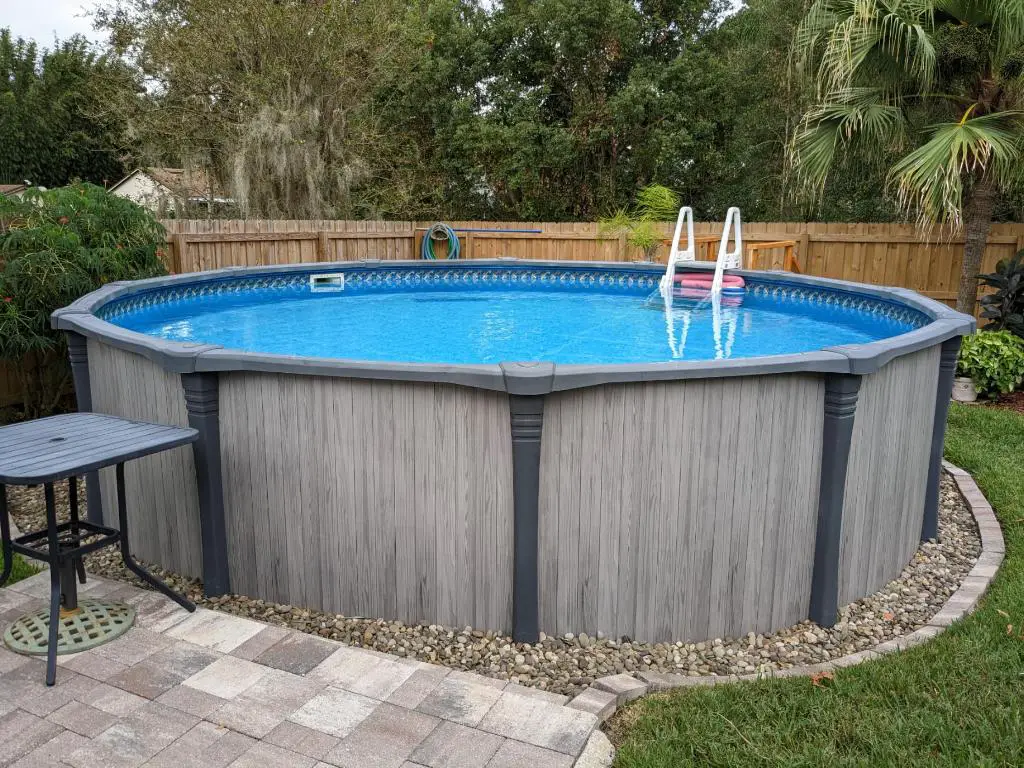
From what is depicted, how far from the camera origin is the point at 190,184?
1273 centimetres

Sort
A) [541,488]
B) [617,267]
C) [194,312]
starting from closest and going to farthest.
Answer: [541,488], [194,312], [617,267]

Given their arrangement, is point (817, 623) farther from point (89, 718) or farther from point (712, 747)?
point (89, 718)

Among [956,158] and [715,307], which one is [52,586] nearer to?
[715,307]

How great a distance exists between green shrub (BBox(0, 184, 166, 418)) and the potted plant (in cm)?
659

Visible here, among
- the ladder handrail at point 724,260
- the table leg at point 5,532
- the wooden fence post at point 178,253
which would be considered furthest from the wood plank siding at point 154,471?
the ladder handrail at point 724,260

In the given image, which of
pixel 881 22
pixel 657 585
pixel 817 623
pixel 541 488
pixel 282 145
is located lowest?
pixel 817 623

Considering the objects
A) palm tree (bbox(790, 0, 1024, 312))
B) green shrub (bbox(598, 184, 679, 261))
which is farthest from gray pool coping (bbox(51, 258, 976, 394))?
green shrub (bbox(598, 184, 679, 261))

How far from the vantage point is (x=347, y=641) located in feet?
9.90

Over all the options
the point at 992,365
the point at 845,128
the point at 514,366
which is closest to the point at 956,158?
the point at 845,128

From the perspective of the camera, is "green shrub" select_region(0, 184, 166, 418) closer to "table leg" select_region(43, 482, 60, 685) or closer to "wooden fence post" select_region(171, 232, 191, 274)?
"wooden fence post" select_region(171, 232, 191, 274)

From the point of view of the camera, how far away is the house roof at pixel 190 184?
497 inches

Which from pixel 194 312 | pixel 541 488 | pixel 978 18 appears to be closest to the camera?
pixel 541 488

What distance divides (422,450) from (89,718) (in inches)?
51.1

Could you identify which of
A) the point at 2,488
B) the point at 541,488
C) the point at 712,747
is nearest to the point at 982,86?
the point at 541,488
